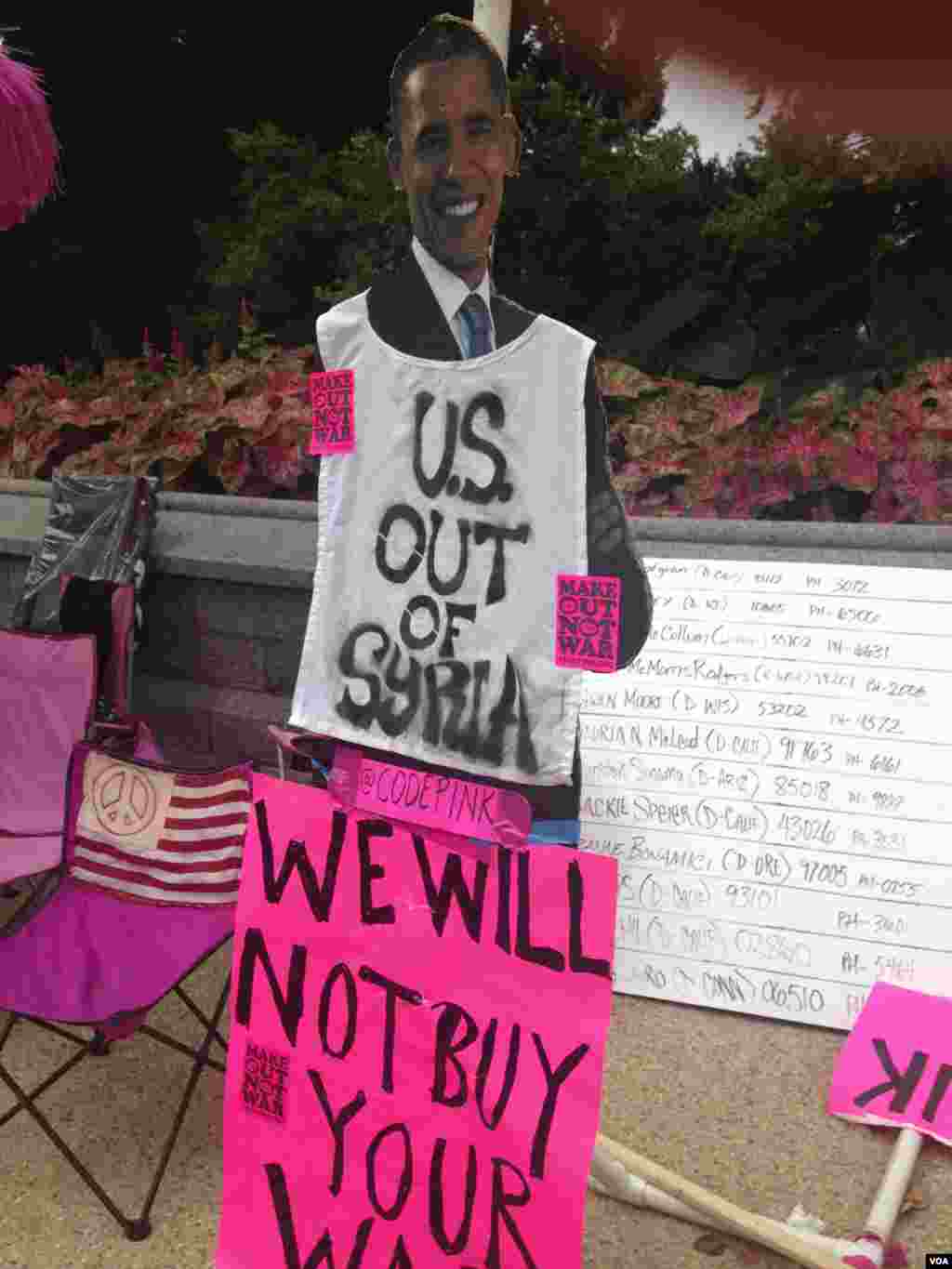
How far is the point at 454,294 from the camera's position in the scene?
5.59ft

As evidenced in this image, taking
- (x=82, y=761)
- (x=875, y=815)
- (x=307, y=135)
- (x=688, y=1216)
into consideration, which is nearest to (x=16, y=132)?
(x=82, y=761)

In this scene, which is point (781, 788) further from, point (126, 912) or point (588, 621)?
point (126, 912)

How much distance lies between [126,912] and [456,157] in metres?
1.59

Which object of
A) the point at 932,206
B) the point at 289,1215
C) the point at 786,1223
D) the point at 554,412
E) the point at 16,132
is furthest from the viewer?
the point at 932,206

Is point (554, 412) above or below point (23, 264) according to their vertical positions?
below

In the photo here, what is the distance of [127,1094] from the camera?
2521 millimetres

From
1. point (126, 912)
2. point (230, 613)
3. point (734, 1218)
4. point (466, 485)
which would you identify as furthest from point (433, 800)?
point (230, 613)

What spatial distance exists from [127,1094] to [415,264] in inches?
71.1

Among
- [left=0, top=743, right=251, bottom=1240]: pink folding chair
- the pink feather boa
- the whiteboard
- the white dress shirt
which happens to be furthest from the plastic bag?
the white dress shirt

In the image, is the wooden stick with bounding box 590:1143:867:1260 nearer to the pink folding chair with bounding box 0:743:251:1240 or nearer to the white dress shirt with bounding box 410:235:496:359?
the pink folding chair with bounding box 0:743:251:1240

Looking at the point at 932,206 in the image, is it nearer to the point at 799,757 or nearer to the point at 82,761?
the point at 799,757

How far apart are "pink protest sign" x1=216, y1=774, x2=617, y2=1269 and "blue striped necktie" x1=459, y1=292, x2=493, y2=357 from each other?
2.22 feet

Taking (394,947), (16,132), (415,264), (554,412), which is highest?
(16,132)

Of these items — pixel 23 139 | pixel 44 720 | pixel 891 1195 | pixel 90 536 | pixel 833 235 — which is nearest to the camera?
pixel 891 1195
